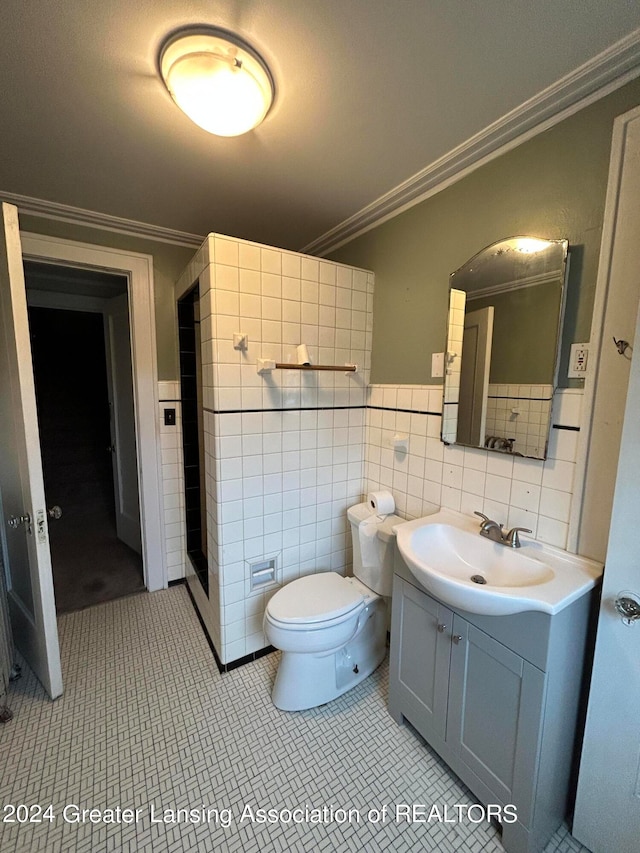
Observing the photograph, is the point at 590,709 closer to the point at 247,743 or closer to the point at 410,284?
the point at 247,743

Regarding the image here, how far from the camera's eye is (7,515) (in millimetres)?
1748

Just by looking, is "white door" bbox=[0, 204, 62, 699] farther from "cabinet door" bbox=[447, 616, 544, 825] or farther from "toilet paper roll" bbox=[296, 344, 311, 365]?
"cabinet door" bbox=[447, 616, 544, 825]

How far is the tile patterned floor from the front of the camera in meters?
1.09

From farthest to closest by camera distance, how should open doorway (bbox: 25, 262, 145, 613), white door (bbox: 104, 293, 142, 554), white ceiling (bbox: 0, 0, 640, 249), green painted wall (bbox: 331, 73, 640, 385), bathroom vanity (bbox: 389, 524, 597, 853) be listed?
white door (bbox: 104, 293, 142, 554) < open doorway (bbox: 25, 262, 145, 613) < green painted wall (bbox: 331, 73, 640, 385) < bathroom vanity (bbox: 389, 524, 597, 853) < white ceiling (bbox: 0, 0, 640, 249)

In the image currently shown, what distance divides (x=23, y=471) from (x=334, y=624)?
149 centimetres

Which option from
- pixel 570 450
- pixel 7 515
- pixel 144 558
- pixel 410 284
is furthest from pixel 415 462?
pixel 7 515

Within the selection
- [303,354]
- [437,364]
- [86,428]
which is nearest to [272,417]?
[303,354]

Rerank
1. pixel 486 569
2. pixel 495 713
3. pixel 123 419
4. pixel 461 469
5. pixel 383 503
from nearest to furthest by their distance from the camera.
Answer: pixel 495 713 → pixel 486 569 → pixel 461 469 → pixel 383 503 → pixel 123 419

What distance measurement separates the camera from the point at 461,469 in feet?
5.05

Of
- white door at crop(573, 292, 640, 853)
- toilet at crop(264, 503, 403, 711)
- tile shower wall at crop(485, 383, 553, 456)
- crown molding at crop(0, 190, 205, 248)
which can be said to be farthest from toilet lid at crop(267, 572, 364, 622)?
crown molding at crop(0, 190, 205, 248)

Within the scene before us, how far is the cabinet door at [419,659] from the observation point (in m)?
1.25

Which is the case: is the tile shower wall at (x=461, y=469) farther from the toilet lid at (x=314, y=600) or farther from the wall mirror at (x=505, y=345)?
the toilet lid at (x=314, y=600)

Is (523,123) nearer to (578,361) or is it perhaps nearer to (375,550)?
(578,361)

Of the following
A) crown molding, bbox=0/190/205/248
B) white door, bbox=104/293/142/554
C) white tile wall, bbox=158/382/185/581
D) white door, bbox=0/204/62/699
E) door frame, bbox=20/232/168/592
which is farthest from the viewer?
white door, bbox=104/293/142/554
